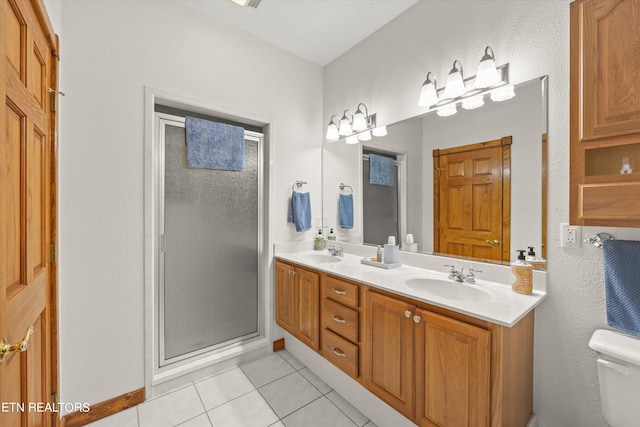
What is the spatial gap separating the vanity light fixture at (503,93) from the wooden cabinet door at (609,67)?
0.44 metres

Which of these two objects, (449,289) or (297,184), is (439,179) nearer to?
(449,289)

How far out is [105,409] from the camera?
172cm

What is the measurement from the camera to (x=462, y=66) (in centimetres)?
172

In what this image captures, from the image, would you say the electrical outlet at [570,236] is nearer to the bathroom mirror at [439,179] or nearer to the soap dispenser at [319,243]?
the bathroom mirror at [439,179]

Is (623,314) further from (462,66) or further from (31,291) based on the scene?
(31,291)

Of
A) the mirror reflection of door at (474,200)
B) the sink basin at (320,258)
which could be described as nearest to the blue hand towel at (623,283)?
the mirror reflection of door at (474,200)

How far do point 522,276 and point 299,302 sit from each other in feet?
4.75

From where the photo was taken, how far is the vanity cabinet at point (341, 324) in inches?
66.0

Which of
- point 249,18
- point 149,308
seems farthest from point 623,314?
point 249,18

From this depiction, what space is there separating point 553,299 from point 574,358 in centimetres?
27

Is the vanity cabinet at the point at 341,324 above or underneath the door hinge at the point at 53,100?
underneath

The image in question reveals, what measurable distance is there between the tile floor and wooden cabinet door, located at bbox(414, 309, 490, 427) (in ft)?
1.93

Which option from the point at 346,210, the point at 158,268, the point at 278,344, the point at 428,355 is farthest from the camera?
the point at 346,210

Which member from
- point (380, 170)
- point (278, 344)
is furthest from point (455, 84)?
point (278, 344)
